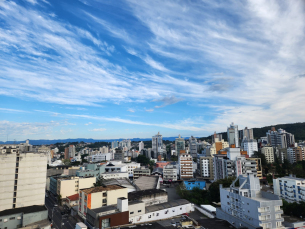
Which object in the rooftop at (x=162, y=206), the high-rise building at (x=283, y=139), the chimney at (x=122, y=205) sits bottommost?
the rooftop at (x=162, y=206)

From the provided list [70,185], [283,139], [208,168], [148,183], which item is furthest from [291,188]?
[283,139]

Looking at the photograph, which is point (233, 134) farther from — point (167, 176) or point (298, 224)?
point (298, 224)

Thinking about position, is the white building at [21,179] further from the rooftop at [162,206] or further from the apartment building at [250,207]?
the apartment building at [250,207]

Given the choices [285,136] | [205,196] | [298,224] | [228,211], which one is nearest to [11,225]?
[228,211]

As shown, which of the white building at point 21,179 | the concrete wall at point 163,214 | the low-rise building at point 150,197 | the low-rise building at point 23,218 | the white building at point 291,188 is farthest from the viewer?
the white building at point 291,188

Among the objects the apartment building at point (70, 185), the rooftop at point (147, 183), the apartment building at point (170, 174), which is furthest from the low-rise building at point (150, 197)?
the apartment building at point (170, 174)

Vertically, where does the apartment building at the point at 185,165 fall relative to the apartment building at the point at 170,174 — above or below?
above
